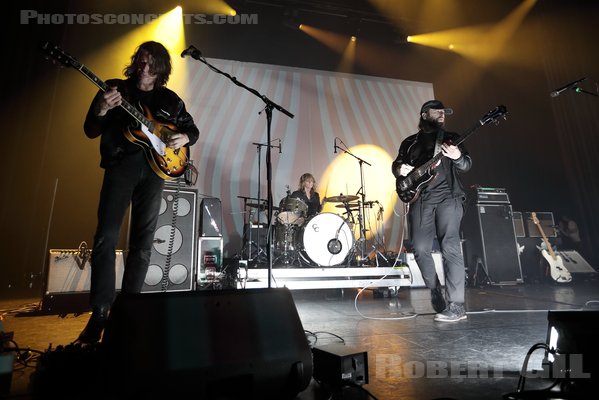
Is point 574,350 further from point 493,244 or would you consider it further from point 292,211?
point 493,244

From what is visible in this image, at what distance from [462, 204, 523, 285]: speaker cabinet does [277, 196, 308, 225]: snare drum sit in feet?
10.3

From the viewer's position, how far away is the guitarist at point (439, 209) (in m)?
2.84

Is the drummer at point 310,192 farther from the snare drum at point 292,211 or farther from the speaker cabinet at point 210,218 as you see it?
the speaker cabinet at point 210,218

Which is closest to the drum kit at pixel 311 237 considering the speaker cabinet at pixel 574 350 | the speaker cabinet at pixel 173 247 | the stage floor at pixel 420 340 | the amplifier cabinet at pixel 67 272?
the stage floor at pixel 420 340

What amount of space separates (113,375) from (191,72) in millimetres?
6363

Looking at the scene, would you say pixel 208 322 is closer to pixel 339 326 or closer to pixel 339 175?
pixel 339 326

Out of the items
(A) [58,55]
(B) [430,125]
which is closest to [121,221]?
(A) [58,55]

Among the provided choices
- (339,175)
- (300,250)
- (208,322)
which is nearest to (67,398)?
(208,322)

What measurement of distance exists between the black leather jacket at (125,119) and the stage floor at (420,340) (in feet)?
3.78

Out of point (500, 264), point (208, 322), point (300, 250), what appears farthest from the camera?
point (500, 264)

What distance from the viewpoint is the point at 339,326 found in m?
2.50

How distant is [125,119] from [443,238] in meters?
2.71

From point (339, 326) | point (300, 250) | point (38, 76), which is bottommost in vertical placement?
point (339, 326)

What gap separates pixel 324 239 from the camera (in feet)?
16.0
